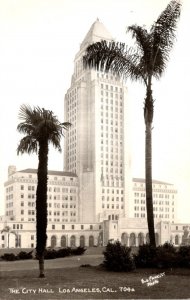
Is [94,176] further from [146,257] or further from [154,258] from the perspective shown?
[154,258]

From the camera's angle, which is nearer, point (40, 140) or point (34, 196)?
point (40, 140)

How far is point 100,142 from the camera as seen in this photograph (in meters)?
153

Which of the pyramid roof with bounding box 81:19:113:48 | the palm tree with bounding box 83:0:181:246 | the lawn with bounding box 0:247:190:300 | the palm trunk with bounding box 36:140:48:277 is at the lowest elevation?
the lawn with bounding box 0:247:190:300

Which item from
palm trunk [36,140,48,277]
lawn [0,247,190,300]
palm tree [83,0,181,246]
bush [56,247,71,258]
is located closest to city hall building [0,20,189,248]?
bush [56,247,71,258]

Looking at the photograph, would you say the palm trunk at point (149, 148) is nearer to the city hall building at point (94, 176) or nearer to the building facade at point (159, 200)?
the city hall building at point (94, 176)

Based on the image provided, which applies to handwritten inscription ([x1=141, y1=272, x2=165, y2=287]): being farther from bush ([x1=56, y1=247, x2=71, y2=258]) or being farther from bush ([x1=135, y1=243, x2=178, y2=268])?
bush ([x1=56, y1=247, x2=71, y2=258])

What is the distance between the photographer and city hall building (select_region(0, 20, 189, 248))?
143750 mm

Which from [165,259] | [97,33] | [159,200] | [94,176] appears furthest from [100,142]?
[165,259]

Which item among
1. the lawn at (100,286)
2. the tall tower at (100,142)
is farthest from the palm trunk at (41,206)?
the tall tower at (100,142)

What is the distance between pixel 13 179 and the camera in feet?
481

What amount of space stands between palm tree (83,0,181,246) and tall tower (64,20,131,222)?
12500 cm

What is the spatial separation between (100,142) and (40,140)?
13188 centimetres

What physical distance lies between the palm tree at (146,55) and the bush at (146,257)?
13.7 feet

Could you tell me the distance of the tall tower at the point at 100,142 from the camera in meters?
151
